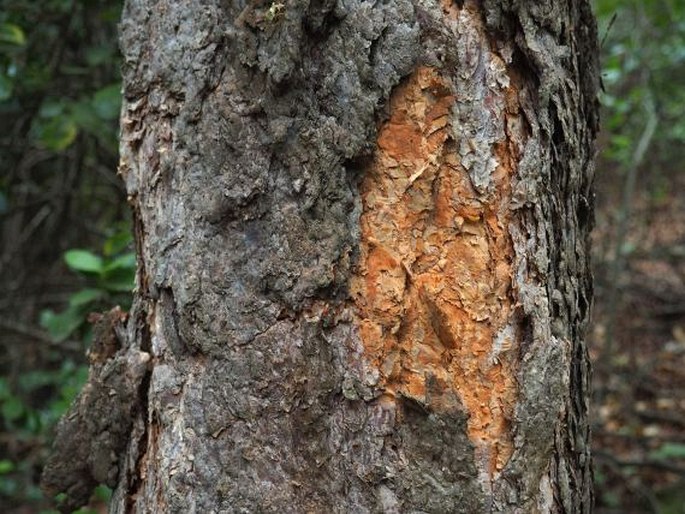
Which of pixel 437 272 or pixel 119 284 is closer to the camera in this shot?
pixel 437 272

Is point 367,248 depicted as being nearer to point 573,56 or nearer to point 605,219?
point 573,56

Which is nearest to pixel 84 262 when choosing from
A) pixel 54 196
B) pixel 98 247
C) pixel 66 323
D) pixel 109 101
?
pixel 66 323

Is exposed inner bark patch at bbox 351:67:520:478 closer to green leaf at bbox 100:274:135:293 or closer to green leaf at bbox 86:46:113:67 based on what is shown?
green leaf at bbox 100:274:135:293

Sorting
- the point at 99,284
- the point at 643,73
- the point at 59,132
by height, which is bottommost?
the point at 99,284

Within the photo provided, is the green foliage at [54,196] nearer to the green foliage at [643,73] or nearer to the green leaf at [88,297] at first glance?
the green leaf at [88,297]

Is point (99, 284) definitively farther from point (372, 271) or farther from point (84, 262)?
point (372, 271)

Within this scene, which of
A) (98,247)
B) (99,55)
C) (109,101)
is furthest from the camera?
(98,247)
